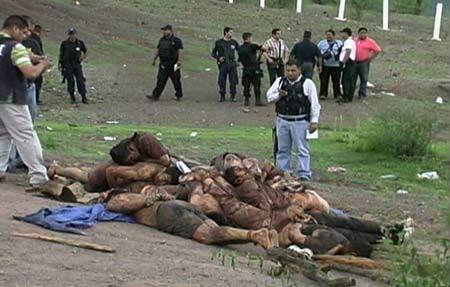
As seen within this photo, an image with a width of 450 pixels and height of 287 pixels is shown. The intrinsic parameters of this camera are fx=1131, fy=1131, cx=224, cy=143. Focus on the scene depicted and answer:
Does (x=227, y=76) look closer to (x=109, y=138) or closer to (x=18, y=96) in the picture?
(x=109, y=138)

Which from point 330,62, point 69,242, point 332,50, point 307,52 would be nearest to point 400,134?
point 307,52

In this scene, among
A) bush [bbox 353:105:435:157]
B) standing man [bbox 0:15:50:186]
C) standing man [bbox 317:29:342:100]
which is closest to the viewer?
standing man [bbox 0:15:50:186]

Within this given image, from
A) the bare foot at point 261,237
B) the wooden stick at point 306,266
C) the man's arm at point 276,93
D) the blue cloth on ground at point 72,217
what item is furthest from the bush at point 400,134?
the wooden stick at point 306,266

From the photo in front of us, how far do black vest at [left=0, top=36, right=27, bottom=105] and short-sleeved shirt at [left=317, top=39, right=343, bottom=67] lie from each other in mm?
14187

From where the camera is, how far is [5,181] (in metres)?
12.7

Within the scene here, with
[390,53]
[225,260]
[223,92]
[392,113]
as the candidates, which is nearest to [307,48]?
[223,92]

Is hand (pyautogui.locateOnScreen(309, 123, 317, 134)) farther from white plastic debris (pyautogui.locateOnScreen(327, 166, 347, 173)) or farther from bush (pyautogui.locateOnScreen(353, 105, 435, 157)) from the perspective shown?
bush (pyautogui.locateOnScreen(353, 105, 435, 157))

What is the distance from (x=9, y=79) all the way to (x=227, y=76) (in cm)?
1444

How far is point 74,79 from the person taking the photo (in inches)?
967

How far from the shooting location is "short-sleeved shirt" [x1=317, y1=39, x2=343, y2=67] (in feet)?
83.8

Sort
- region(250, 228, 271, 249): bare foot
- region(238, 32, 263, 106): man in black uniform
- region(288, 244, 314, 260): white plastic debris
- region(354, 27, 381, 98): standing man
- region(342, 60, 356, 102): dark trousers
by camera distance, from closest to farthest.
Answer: region(288, 244, 314, 260): white plastic debris < region(250, 228, 271, 249): bare foot < region(238, 32, 263, 106): man in black uniform < region(342, 60, 356, 102): dark trousers < region(354, 27, 381, 98): standing man

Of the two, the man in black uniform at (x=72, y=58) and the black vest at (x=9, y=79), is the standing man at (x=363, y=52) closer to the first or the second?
the man in black uniform at (x=72, y=58)

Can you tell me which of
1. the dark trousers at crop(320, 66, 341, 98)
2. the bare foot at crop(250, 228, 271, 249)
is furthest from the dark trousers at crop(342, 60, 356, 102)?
the bare foot at crop(250, 228, 271, 249)

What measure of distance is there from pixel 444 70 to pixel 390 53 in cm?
318
